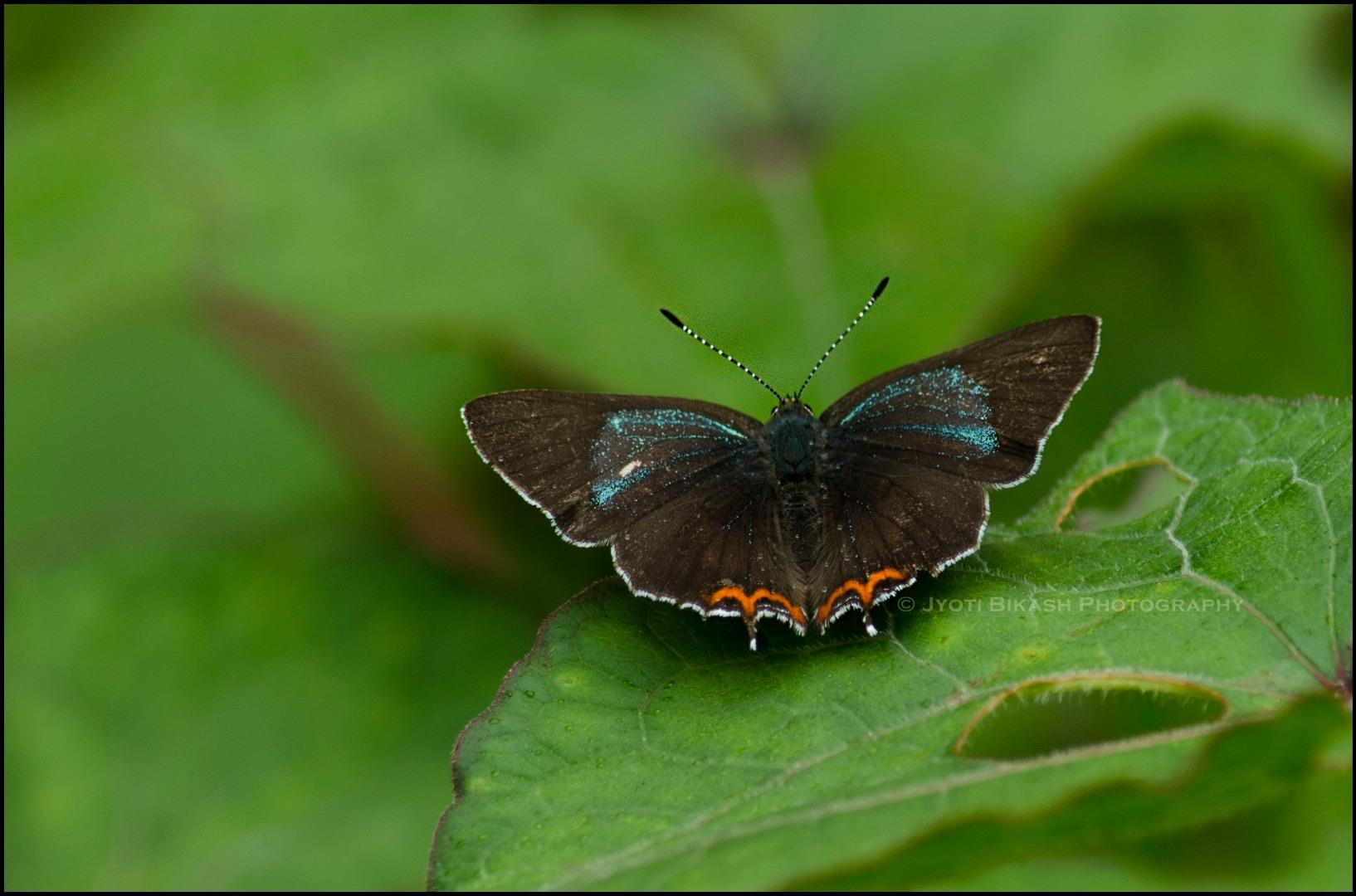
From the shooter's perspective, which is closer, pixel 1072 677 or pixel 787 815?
pixel 787 815

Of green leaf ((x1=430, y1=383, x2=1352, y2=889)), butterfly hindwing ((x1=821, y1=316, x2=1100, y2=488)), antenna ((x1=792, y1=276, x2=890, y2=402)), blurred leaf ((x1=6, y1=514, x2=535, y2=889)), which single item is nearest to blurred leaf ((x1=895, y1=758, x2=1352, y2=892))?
green leaf ((x1=430, y1=383, x2=1352, y2=889))

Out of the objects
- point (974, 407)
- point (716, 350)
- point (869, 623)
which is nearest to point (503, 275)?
point (716, 350)

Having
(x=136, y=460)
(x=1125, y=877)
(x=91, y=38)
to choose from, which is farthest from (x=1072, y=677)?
(x=91, y=38)

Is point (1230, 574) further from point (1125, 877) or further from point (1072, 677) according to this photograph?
point (1125, 877)

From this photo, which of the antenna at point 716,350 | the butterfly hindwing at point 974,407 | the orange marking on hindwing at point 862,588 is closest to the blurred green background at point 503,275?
the antenna at point 716,350

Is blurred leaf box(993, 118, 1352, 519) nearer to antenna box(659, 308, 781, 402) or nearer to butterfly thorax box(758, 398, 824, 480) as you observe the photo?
antenna box(659, 308, 781, 402)

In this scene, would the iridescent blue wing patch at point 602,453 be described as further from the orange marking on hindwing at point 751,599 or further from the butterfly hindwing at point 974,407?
the orange marking on hindwing at point 751,599
